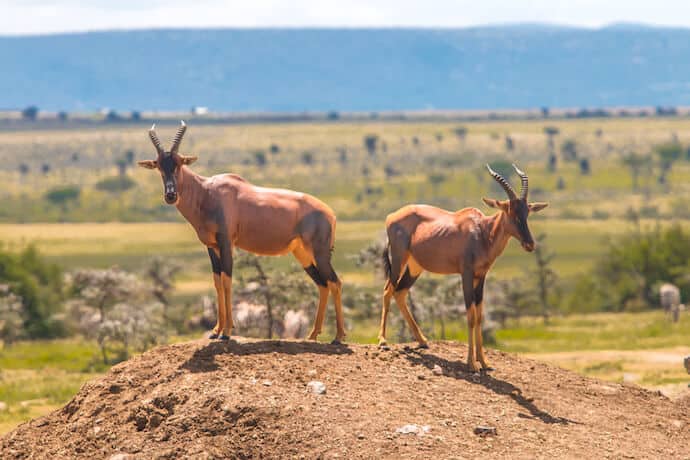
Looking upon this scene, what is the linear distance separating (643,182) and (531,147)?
37313mm

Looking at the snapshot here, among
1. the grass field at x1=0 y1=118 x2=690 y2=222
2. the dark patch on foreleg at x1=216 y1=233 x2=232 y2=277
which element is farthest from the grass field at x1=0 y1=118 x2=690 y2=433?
the dark patch on foreleg at x1=216 y1=233 x2=232 y2=277

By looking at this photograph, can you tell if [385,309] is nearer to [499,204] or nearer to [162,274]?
[499,204]

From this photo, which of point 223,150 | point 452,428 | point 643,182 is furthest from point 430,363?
point 223,150

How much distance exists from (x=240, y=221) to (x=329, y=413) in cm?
359

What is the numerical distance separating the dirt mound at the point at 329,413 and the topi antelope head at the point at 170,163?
2.07m

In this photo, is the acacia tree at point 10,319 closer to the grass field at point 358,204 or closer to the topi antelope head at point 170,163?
the grass field at point 358,204

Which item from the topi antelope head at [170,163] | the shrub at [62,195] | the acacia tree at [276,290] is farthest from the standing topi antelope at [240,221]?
the shrub at [62,195]

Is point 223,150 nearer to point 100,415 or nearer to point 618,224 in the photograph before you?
point 618,224

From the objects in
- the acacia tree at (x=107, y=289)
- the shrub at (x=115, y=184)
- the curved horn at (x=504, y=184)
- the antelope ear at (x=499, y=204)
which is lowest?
the acacia tree at (x=107, y=289)

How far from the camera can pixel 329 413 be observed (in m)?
16.0

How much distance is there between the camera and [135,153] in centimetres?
16425

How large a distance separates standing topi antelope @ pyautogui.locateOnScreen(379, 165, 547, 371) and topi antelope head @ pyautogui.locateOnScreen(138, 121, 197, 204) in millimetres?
3243

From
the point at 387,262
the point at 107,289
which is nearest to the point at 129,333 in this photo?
the point at 107,289

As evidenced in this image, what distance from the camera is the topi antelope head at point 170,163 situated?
17.8 meters
